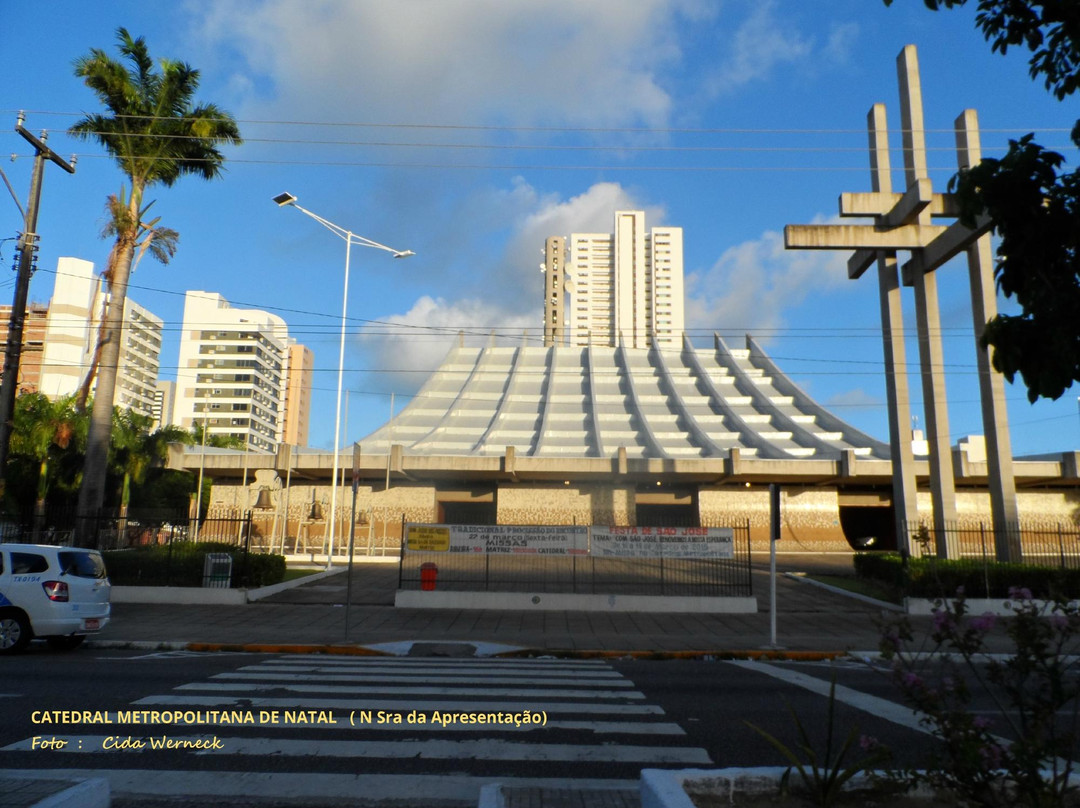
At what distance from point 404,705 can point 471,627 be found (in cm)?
978

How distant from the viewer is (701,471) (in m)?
42.2

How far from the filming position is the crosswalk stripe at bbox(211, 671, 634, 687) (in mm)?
10492

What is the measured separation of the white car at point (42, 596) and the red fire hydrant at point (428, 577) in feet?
30.1

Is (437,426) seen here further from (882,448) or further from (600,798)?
(600,798)

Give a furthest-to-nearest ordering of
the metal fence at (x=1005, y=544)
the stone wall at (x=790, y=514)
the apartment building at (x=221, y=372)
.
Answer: the apartment building at (x=221, y=372) < the stone wall at (x=790, y=514) < the metal fence at (x=1005, y=544)

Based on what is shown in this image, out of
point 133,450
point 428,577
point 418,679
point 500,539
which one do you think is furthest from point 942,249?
point 133,450

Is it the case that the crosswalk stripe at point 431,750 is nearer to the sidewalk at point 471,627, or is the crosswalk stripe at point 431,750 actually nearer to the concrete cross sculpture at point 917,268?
the sidewalk at point 471,627

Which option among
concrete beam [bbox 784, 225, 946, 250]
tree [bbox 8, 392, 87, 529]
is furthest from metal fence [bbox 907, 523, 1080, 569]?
tree [bbox 8, 392, 87, 529]

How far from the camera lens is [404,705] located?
8711 mm

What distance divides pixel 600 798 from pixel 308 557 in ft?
120

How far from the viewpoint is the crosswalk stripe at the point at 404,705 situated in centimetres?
855

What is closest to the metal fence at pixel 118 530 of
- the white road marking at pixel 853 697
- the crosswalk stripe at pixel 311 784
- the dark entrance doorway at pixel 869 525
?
the white road marking at pixel 853 697

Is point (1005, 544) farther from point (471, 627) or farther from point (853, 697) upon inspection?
point (853, 697)

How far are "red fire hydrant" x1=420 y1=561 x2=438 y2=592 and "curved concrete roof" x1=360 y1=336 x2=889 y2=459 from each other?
23.6m
